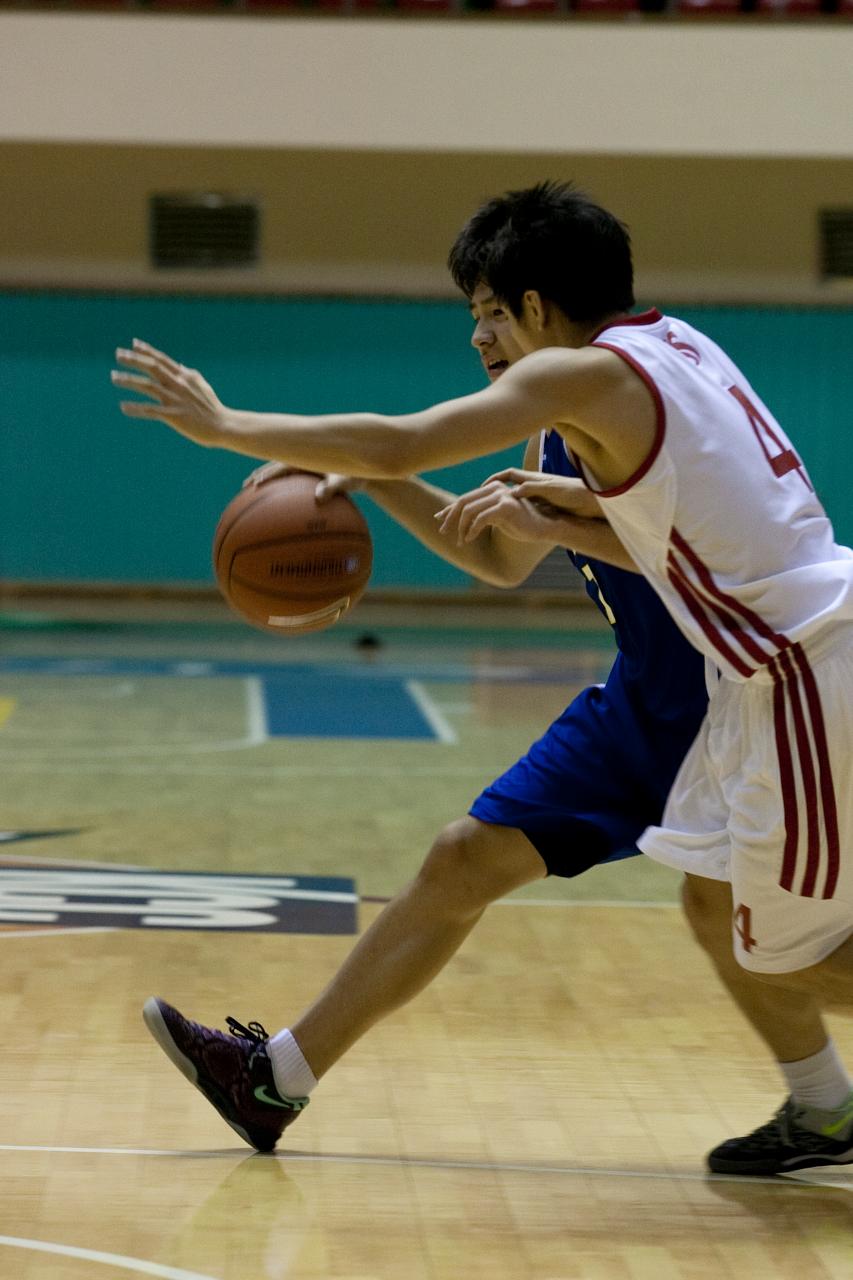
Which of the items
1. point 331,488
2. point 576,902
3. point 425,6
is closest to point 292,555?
point 331,488

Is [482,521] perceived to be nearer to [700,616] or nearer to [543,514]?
[543,514]

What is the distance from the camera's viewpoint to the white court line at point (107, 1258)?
102 inches

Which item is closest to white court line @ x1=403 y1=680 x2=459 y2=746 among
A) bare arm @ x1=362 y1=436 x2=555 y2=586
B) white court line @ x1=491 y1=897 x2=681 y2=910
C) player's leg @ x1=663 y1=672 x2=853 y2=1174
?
white court line @ x1=491 y1=897 x2=681 y2=910

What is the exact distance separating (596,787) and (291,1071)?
2.47ft

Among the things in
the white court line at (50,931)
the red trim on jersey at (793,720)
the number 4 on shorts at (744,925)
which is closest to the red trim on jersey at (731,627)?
the red trim on jersey at (793,720)

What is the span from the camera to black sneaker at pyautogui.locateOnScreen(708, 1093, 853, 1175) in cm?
318

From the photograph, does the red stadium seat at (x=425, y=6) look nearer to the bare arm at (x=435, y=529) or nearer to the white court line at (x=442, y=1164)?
the bare arm at (x=435, y=529)

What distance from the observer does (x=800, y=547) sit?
2.76 m

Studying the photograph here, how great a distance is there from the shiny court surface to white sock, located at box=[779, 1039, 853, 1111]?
0.15m

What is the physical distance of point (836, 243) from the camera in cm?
1505

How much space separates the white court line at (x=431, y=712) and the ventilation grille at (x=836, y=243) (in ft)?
20.9

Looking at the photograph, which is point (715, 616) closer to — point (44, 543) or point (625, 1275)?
point (625, 1275)

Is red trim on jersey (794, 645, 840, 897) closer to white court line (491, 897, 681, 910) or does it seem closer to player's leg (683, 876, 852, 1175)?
player's leg (683, 876, 852, 1175)

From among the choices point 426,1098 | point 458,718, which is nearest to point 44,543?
point 458,718
